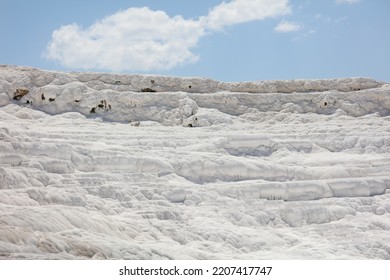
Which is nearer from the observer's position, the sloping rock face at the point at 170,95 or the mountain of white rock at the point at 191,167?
the mountain of white rock at the point at 191,167

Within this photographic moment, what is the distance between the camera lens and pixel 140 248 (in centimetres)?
879

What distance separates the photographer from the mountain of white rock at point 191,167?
32.5 feet

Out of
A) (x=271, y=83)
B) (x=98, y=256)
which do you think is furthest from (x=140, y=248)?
(x=271, y=83)

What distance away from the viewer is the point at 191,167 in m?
13.8

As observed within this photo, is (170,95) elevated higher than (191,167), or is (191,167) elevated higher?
(170,95)

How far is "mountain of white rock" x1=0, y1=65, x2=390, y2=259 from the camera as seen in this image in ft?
32.5

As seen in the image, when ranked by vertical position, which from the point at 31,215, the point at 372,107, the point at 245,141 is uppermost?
the point at 372,107

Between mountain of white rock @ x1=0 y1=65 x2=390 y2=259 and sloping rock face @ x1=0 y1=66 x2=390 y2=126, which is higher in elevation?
sloping rock face @ x1=0 y1=66 x2=390 y2=126

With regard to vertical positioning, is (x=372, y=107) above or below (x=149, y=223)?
above

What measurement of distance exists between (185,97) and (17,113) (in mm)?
5685

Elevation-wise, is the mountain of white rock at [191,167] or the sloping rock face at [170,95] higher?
the sloping rock face at [170,95]

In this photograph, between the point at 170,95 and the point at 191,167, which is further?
the point at 170,95

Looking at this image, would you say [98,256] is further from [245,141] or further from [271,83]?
[271,83]

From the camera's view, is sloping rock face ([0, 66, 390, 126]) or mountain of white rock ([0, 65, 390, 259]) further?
sloping rock face ([0, 66, 390, 126])
